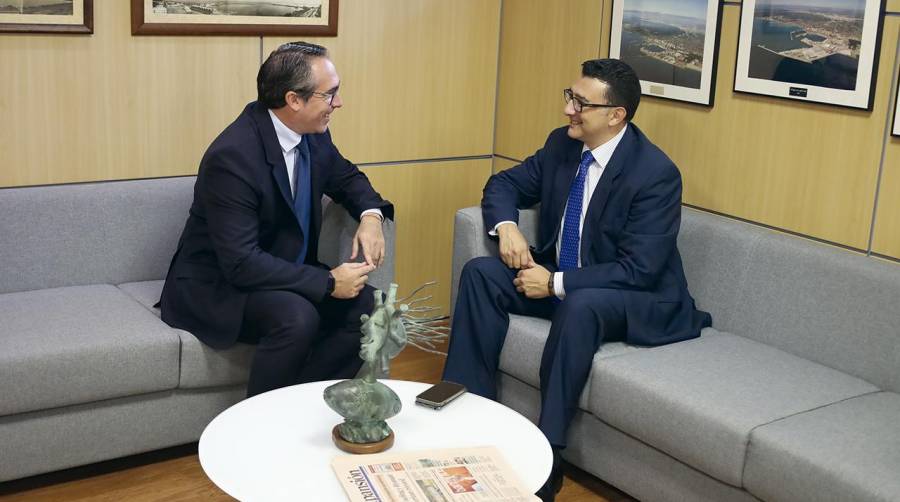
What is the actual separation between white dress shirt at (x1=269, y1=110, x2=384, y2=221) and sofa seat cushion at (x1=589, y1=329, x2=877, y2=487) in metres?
1.31

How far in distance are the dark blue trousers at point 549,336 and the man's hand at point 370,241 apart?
0.34 m

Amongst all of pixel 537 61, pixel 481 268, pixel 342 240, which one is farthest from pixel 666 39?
pixel 342 240

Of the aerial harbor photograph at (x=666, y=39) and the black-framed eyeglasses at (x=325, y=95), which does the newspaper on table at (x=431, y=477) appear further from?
the aerial harbor photograph at (x=666, y=39)

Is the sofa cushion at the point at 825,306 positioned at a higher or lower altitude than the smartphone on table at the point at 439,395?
higher

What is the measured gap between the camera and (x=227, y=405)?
12.6 feet

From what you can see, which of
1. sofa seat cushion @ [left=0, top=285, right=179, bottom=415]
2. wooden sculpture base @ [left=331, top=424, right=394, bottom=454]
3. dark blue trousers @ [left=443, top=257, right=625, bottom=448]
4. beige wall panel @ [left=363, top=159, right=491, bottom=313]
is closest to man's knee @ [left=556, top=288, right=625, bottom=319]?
dark blue trousers @ [left=443, top=257, right=625, bottom=448]

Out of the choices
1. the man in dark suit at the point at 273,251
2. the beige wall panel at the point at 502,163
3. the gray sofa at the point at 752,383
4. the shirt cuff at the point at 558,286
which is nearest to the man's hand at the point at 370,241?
the man in dark suit at the point at 273,251

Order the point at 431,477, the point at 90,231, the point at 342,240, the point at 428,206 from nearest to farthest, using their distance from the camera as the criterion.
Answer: the point at 431,477 < the point at 90,231 < the point at 342,240 < the point at 428,206

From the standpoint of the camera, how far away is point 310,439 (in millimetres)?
2771

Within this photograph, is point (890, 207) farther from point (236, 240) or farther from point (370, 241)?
point (236, 240)

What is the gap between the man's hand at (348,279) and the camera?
3.74m

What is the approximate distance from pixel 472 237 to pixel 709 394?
126 cm

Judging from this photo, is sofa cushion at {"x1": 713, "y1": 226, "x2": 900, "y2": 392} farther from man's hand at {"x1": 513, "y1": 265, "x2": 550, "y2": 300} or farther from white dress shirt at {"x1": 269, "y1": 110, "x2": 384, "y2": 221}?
white dress shirt at {"x1": 269, "y1": 110, "x2": 384, "y2": 221}

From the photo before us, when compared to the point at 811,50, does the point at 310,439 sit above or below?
below
